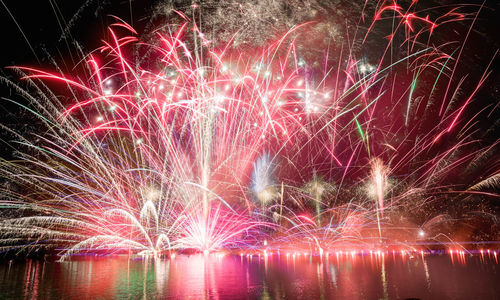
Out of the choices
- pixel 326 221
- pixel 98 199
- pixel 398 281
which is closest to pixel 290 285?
pixel 398 281

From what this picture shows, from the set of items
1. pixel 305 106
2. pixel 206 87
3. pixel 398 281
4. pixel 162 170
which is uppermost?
pixel 206 87

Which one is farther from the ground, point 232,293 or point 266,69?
point 266,69

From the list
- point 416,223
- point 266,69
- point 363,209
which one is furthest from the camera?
point 416,223

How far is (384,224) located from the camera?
117ft

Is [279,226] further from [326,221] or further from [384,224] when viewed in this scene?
[384,224]

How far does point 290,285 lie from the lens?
37.8 feet

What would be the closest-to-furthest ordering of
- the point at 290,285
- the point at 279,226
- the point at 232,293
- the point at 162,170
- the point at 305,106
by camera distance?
1. the point at 232,293
2. the point at 290,285
3. the point at 305,106
4. the point at 162,170
5. the point at 279,226

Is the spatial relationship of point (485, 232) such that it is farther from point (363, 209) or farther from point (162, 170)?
point (162, 170)

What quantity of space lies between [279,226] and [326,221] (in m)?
5.55

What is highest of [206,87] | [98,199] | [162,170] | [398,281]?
[206,87]

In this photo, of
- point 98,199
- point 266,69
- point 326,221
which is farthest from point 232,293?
point 326,221

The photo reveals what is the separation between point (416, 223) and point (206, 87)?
28.9 metres

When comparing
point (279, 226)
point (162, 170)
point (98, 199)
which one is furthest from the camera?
point (279, 226)

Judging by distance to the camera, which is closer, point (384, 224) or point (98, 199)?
point (98, 199)
